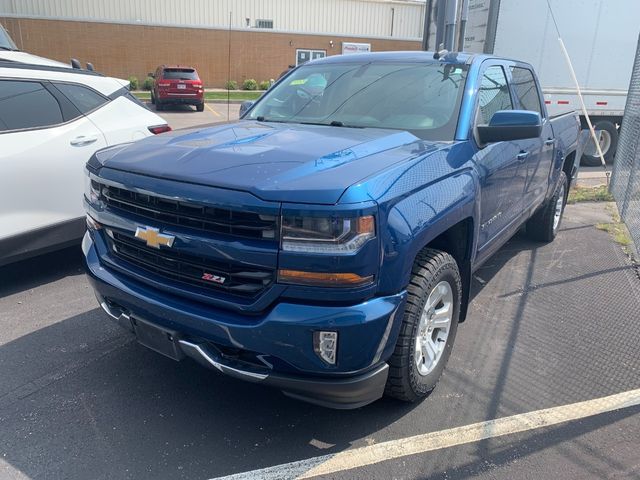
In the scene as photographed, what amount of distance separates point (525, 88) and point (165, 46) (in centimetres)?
3114

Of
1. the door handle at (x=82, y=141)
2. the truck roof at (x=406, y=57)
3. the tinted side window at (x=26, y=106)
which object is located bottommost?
the door handle at (x=82, y=141)

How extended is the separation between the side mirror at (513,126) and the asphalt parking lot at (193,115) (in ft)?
48.9

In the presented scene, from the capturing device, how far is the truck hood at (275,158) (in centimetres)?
237

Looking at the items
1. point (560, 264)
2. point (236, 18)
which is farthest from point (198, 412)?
point (236, 18)

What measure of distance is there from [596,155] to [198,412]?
1215cm

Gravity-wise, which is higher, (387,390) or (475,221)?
(475,221)

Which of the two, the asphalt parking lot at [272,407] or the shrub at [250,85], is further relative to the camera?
the shrub at [250,85]

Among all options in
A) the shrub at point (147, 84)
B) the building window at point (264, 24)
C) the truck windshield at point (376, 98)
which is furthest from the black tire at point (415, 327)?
the building window at point (264, 24)

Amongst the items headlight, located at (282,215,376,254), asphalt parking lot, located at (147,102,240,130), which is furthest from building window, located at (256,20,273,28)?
headlight, located at (282,215,376,254)

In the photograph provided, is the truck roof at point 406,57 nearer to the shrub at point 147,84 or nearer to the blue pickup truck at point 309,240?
the blue pickup truck at point 309,240

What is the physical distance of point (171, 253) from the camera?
2635 mm

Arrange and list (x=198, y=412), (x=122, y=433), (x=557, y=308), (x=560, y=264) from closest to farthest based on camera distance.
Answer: (x=122, y=433) → (x=198, y=412) → (x=557, y=308) → (x=560, y=264)

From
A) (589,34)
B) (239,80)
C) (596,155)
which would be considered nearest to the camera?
(589,34)

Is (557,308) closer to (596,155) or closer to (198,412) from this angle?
(198,412)
